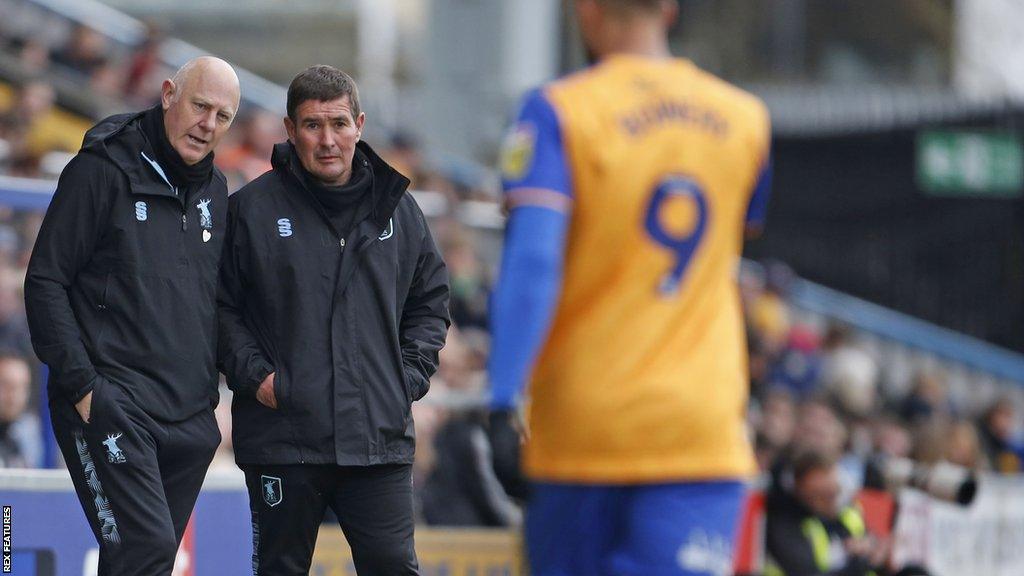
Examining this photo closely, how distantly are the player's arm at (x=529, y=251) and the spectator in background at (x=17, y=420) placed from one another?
3.82m

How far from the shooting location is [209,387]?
18.7 feet

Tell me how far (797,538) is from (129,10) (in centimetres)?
3690

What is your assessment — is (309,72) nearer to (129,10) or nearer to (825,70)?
(825,70)

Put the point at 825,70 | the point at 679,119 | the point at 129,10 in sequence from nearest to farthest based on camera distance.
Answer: the point at 679,119, the point at 825,70, the point at 129,10

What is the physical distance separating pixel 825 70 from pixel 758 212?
86.5 ft

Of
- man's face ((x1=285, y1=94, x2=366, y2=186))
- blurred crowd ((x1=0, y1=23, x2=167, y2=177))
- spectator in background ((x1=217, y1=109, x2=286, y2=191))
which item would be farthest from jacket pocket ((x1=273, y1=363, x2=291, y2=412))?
blurred crowd ((x1=0, y1=23, x2=167, y2=177))

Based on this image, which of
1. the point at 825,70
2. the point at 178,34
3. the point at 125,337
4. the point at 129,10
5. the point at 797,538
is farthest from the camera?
the point at 178,34

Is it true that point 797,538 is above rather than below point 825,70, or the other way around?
below

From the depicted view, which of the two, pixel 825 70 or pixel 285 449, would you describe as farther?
pixel 825 70

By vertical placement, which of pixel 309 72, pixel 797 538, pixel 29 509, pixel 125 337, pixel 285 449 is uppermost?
pixel 309 72

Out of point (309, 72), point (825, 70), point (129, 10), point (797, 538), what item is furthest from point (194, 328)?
point (129, 10)

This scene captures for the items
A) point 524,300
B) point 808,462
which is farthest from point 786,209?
point 524,300

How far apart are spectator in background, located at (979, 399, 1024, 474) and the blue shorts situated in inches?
517

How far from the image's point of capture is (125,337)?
550 cm
